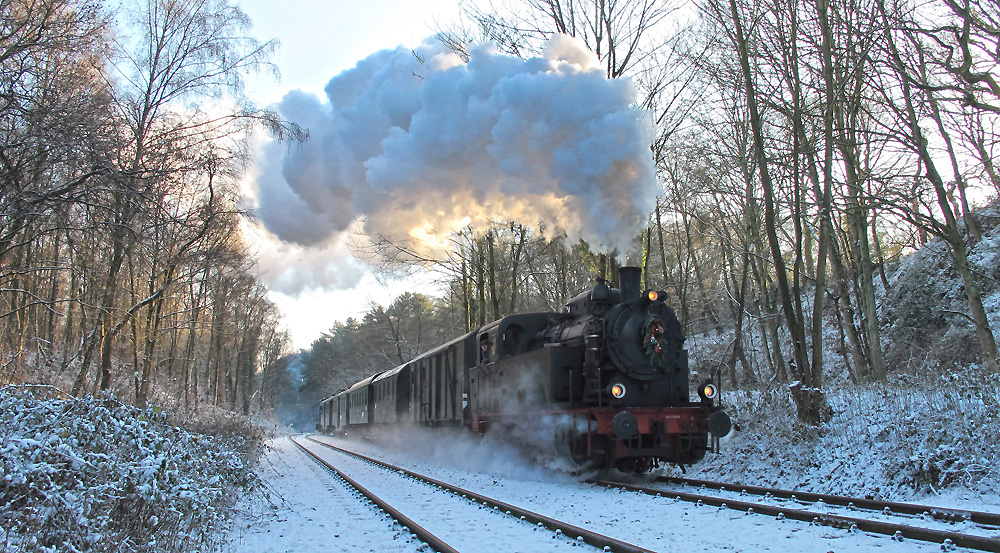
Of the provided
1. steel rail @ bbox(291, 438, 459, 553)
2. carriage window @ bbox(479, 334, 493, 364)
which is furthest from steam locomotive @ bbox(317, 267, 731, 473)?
steel rail @ bbox(291, 438, 459, 553)

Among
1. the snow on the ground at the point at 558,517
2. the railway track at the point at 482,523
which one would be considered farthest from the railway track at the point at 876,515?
the railway track at the point at 482,523

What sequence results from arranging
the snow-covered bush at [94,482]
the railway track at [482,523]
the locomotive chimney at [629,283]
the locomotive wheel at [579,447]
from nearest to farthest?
the snow-covered bush at [94,482] → the railway track at [482,523] → the locomotive wheel at [579,447] → the locomotive chimney at [629,283]

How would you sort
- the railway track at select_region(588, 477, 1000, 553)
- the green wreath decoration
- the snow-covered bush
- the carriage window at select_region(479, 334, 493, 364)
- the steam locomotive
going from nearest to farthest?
the snow-covered bush → the railway track at select_region(588, 477, 1000, 553) → the steam locomotive → the green wreath decoration → the carriage window at select_region(479, 334, 493, 364)

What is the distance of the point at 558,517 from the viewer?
6586 millimetres

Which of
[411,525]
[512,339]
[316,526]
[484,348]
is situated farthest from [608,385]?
[316,526]

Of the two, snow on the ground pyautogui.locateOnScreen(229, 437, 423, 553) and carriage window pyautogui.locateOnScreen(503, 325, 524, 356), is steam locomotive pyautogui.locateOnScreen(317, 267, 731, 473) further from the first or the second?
snow on the ground pyautogui.locateOnScreen(229, 437, 423, 553)

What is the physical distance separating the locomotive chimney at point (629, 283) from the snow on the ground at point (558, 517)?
2722 millimetres

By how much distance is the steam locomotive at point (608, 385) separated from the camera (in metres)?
9.03

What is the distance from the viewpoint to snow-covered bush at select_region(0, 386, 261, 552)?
3818mm

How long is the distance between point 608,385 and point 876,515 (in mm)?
3833

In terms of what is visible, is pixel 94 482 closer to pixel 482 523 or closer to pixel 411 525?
pixel 411 525

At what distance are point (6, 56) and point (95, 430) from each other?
3.17 meters

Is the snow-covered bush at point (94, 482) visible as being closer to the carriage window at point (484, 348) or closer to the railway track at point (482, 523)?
the railway track at point (482, 523)

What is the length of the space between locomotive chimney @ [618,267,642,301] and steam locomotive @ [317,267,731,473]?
0.6 inches
